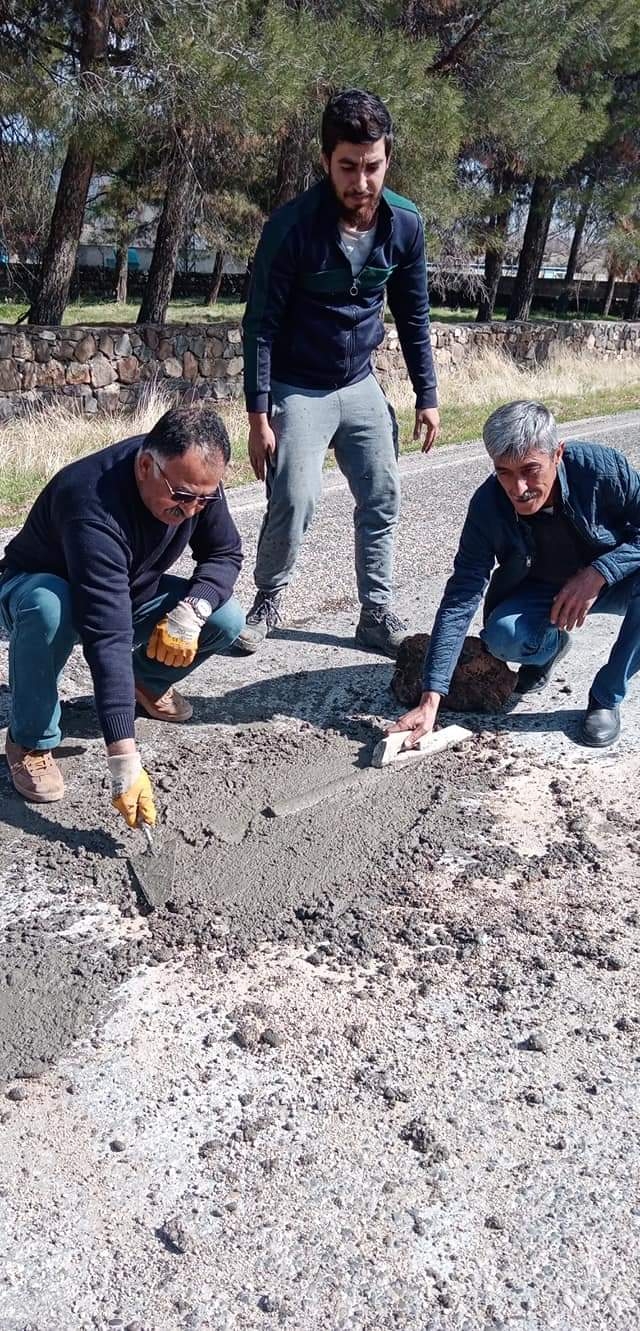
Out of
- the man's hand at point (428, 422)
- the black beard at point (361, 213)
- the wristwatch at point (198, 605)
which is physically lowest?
the wristwatch at point (198, 605)

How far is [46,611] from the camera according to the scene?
3.51m

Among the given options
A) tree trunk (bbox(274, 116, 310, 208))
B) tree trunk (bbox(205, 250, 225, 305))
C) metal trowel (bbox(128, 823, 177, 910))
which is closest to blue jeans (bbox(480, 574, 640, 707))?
metal trowel (bbox(128, 823, 177, 910))

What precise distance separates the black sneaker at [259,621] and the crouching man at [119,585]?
103 centimetres

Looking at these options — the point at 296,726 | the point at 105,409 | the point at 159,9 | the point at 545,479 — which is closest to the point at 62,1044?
the point at 296,726

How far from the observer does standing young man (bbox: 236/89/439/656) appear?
4.19 meters

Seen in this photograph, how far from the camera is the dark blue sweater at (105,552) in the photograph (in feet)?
10.7

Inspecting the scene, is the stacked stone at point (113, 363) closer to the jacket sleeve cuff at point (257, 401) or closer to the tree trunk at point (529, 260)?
the jacket sleeve cuff at point (257, 401)

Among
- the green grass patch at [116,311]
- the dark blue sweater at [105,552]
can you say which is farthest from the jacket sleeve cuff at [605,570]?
the green grass patch at [116,311]

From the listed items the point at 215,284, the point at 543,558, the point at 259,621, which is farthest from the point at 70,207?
the point at 215,284

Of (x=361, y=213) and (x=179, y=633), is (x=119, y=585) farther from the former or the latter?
(x=361, y=213)

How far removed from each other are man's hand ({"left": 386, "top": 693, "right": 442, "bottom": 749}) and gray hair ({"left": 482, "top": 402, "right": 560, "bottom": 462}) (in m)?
0.82

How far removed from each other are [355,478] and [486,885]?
80.2 inches

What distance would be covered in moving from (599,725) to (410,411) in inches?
353

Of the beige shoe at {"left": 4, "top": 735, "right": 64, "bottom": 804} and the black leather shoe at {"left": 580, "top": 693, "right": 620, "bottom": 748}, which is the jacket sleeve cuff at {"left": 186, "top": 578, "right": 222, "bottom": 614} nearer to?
the beige shoe at {"left": 4, "top": 735, "right": 64, "bottom": 804}
